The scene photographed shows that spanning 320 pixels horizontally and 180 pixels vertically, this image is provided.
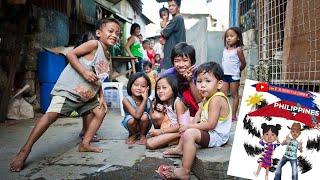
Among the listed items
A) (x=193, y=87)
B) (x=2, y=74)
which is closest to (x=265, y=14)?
(x=193, y=87)

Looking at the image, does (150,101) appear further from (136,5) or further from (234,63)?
(136,5)

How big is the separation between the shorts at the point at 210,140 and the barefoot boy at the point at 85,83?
1208 mm

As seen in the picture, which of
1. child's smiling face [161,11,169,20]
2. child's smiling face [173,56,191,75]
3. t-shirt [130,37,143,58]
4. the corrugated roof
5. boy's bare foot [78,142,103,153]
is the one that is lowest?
boy's bare foot [78,142,103,153]

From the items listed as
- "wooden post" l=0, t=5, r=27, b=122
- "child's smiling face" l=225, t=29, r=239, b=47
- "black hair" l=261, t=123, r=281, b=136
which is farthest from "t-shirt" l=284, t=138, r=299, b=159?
"wooden post" l=0, t=5, r=27, b=122

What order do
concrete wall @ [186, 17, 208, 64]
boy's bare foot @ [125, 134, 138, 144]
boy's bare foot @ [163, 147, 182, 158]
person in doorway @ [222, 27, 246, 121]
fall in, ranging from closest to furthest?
boy's bare foot @ [163, 147, 182, 158] < boy's bare foot @ [125, 134, 138, 144] < person in doorway @ [222, 27, 246, 121] < concrete wall @ [186, 17, 208, 64]

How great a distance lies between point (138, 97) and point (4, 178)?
1683 millimetres

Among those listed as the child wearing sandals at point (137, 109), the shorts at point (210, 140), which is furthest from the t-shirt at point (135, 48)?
the shorts at point (210, 140)


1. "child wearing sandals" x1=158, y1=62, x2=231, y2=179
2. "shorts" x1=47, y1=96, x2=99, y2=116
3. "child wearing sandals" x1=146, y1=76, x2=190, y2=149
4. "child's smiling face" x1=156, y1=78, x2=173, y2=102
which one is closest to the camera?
"child wearing sandals" x1=158, y1=62, x2=231, y2=179

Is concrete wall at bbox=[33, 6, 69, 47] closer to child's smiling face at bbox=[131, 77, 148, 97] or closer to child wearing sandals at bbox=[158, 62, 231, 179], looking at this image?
child's smiling face at bbox=[131, 77, 148, 97]

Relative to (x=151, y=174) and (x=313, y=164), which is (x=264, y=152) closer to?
(x=313, y=164)

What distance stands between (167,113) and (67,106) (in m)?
1.08

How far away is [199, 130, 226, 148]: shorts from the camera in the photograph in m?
2.61

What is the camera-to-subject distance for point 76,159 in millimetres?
3035

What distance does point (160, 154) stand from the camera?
10.1ft
